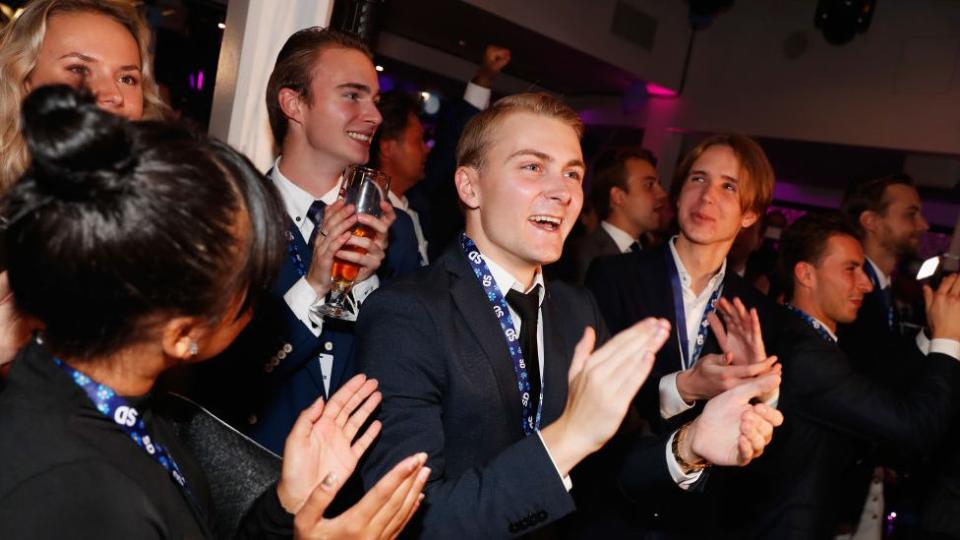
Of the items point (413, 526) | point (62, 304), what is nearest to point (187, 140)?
point (62, 304)

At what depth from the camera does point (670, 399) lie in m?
2.18

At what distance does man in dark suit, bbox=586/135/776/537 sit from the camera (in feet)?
8.51

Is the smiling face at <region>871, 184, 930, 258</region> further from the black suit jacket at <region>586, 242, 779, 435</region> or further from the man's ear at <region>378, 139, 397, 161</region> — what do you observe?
the man's ear at <region>378, 139, 397, 161</region>

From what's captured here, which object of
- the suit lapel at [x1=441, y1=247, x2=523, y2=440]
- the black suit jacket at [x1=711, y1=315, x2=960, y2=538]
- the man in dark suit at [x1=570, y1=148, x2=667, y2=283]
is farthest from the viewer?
the man in dark suit at [x1=570, y1=148, x2=667, y2=283]

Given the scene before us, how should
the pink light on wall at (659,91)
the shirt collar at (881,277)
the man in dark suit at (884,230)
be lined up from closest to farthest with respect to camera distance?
1. the man in dark suit at (884,230)
2. the shirt collar at (881,277)
3. the pink light on wall at (659,91)

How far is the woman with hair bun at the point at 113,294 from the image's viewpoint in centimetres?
85

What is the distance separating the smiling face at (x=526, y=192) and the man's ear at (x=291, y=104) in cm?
80

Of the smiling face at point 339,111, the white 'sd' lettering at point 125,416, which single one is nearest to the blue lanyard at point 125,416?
the white 'sd' lettering at point 125,416

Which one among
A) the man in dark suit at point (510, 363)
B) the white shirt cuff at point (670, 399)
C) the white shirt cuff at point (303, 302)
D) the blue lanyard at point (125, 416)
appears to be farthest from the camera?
the white shirt cuff at point (670, 399)

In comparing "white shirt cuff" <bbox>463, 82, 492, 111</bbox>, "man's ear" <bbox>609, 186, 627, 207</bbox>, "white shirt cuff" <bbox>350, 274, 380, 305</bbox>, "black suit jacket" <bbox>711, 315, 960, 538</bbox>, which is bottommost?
"black suit jacket" <bbox>711, 315, 960, 538</bbox>

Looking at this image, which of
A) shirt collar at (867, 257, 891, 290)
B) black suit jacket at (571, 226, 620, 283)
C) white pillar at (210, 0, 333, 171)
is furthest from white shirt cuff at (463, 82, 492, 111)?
shirt collar at (867, 257, 891, 290)

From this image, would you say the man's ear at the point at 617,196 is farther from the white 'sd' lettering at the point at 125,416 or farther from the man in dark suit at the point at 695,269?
the white 'sd' lettering at the point at 125,416

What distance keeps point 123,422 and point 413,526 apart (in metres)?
0.61

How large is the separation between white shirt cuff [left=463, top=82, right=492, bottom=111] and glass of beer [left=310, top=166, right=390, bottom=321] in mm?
1698
